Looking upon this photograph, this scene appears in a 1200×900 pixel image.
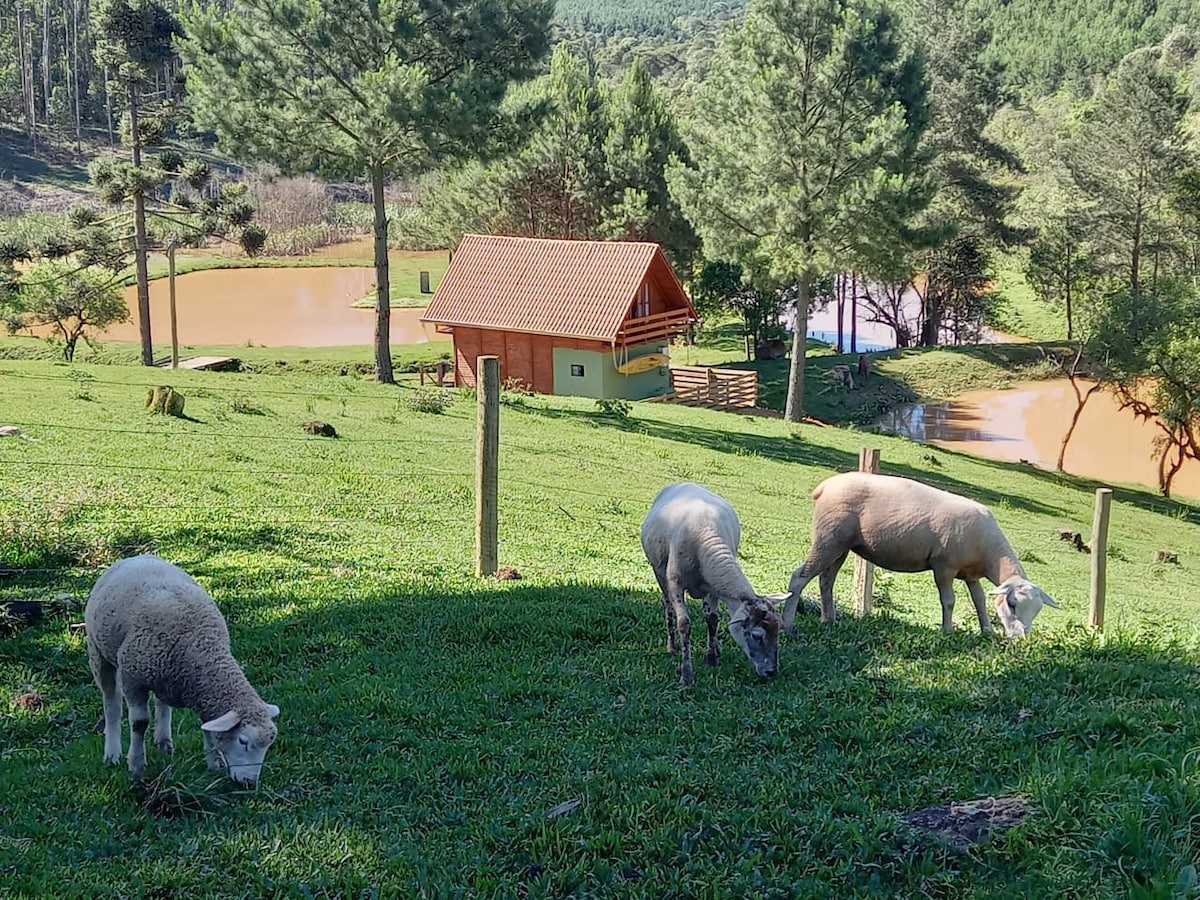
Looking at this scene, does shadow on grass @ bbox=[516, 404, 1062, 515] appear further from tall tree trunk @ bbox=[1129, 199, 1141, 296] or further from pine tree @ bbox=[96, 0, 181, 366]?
tall tree trunk @ bbox=[1129, 199, 1141, 296]

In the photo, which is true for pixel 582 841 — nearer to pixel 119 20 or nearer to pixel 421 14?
pixel 421 14

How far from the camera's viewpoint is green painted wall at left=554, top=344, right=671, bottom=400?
37.0m

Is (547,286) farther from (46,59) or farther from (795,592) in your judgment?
(46,59)

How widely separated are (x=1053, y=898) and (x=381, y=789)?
3.69 meters

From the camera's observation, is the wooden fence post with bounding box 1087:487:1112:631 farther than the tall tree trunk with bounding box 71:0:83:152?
No

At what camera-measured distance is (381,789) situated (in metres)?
6.15

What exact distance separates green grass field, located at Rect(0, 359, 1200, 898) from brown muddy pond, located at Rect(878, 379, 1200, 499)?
902 inches

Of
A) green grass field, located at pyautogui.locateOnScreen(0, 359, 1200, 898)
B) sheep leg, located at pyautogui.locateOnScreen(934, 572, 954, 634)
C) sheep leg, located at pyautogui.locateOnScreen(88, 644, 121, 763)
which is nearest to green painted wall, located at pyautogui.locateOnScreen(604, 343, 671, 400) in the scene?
green grass field, located at pyautogui.locateOnScreen(0, 359, 1200, 898)

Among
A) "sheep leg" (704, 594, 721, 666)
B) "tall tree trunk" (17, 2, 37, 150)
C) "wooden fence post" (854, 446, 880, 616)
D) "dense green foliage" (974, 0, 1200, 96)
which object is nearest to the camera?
"sheep leg" (704, 594, 721, 666)

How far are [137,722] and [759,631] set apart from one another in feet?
14.4

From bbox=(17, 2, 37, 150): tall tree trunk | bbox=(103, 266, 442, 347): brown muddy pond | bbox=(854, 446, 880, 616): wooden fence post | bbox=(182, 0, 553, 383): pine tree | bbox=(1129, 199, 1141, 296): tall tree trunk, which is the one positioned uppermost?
bbox=(17, 2, 37, 150): tall tree trunk

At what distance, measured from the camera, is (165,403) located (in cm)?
1931

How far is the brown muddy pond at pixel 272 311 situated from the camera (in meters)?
51.4

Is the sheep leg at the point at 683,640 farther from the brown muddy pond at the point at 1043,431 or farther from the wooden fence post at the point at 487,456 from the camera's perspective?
the brown muddy pond at the point at 1043,431
